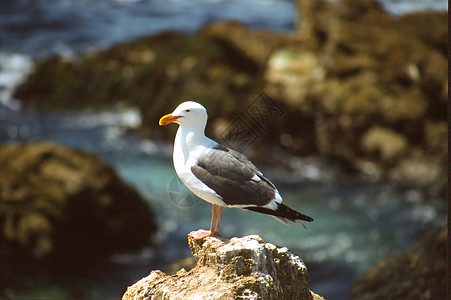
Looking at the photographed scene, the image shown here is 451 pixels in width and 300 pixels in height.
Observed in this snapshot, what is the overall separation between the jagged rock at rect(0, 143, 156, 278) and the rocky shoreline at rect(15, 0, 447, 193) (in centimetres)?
349

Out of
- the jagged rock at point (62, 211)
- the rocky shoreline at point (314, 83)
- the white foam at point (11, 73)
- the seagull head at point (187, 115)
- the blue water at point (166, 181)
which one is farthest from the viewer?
the white foam at point (11, 73)

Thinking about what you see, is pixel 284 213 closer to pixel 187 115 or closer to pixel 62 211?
pixel 187 115

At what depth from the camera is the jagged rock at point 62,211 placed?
384 inches

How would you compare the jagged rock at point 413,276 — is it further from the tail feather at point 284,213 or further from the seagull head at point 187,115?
the seagull head at point 187,115

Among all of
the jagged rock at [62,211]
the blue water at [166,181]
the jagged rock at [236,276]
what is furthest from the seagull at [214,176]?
the jagged rock at [62,211]

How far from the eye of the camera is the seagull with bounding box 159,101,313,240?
4488 millimetres

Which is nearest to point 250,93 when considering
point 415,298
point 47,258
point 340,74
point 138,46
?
point 340,74

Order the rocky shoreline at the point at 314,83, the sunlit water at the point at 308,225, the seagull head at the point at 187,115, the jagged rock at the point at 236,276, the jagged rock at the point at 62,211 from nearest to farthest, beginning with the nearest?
the jagged rock at the point at 236,276, the seagull head at the point at 187,115, the jagged rock at the point at 62,211, the sunlit water at the point at 308,225, the rocky shoreline at the point at 314,83

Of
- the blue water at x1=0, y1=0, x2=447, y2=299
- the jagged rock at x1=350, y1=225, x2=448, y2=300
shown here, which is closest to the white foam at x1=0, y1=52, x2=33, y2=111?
the blue water at x1=0, y1=0, x2=447, y2=299

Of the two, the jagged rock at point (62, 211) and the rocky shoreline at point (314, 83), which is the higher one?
the rocky shoreline at point (314, 83)

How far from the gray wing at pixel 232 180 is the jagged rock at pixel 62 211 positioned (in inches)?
237

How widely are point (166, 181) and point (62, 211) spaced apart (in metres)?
4.41

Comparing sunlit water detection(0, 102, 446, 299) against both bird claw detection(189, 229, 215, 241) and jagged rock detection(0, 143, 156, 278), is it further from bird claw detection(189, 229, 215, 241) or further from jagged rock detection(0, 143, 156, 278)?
bird claw detection(189, 229, 215, 241)

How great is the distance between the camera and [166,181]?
14.2 metres
